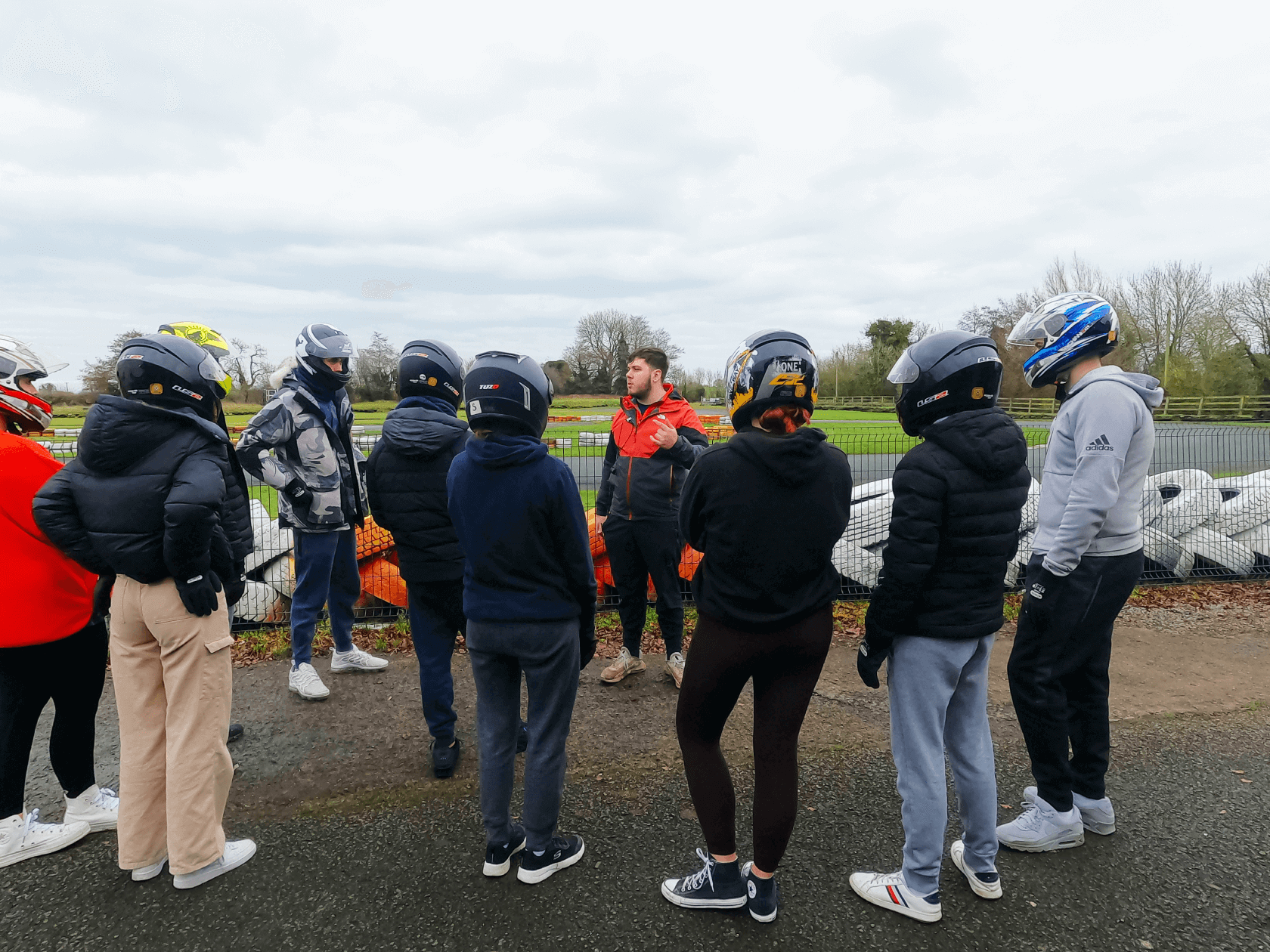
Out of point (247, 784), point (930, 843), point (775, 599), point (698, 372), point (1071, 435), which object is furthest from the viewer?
point (698, 372)

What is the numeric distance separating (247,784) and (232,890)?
0.93 meters

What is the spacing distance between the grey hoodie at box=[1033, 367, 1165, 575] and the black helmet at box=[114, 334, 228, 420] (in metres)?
3.56

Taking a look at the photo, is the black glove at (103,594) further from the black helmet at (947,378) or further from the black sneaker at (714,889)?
the black helmet at (947,378)

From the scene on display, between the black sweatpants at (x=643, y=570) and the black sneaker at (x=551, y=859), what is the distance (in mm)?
1957

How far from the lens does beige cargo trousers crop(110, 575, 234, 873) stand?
276cm

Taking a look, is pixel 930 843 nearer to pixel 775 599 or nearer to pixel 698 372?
pixel 775 599

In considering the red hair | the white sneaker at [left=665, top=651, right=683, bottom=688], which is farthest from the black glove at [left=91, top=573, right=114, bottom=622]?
the white sneaker at [left=665, top=651, right=683, bottom=688]

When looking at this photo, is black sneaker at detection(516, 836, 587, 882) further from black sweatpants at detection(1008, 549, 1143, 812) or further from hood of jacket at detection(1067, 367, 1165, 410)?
hood of jacket at detection(1067, 367, 1165, 410)

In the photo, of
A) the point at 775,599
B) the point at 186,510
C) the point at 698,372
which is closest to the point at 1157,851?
the point at 775,599

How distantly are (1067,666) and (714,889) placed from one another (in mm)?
1767

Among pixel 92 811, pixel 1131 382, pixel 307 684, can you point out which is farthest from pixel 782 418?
pixel 307 684

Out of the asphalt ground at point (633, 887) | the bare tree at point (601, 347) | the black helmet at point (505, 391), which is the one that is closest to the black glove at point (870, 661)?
the asphalt ground at point (633, 887)

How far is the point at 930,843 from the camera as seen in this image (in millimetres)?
2600

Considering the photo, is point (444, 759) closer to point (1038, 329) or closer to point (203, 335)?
point (203, 335)
